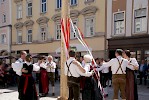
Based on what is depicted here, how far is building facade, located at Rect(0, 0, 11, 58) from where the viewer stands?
30112 millimetres

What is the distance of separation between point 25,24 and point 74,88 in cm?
2161

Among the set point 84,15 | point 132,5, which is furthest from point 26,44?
point 132,5

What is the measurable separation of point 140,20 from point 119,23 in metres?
1.75

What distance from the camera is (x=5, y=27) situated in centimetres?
3075

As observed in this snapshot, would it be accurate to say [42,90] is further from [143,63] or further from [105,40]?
[105,40]

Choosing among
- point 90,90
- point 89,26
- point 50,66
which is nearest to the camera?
point 90,90

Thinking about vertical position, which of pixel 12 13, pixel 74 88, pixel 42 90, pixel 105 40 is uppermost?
pixel 12 13

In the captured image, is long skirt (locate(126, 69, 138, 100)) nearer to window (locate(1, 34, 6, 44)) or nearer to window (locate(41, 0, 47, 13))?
window (locate(41, 0, 47, 13))

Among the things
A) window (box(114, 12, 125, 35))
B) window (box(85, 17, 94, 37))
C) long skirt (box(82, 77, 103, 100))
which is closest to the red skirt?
long skirt (box(82, 77, 103, 100))

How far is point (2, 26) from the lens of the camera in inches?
1230

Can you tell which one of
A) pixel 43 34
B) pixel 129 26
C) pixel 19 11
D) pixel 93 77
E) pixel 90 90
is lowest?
pixel 90 90

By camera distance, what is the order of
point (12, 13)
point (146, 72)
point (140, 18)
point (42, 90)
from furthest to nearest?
point (12, 13), point (140, 18), point (146, 72), point (42, 90)

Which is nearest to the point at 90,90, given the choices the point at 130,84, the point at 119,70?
the point at 119,70

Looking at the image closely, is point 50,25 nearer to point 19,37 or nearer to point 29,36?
point 29,36
